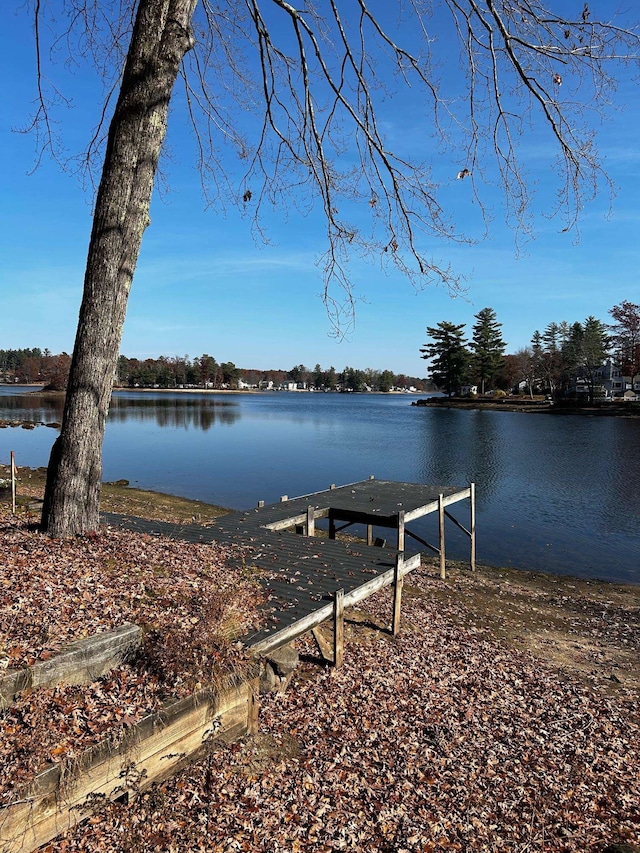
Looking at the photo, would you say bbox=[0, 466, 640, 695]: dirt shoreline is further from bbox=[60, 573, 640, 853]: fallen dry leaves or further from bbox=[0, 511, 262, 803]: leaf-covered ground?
bbox=[0, 511, 262, 803]: leaf-covered ground

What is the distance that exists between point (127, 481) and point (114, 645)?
22294 mm

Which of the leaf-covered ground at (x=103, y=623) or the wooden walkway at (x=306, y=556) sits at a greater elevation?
the leaf-covered ground at (x=103, y=623)

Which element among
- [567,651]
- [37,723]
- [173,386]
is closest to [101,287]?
[37,723]

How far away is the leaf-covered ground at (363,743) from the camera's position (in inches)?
149

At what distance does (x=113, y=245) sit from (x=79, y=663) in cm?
417

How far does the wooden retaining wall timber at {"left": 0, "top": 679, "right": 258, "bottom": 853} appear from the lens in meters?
3.06

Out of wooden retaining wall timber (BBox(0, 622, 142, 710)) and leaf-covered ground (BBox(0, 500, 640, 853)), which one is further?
leaf-covered ground (BBox(0, 500, 640, 853))

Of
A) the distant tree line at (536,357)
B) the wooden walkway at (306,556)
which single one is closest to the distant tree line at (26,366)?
the distant tree line at (536,357)

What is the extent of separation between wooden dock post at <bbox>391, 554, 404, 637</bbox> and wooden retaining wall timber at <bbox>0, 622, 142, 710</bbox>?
163 inches

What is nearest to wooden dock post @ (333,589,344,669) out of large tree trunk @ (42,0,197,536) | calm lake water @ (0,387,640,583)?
large tree trunk @ (42,0,197,536)

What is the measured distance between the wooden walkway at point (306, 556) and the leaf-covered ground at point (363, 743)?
420 mm

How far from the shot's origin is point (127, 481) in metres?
25.1

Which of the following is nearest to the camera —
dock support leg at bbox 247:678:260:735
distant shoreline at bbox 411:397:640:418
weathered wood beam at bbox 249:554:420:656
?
dock support leg at bbox 247:678:260:735

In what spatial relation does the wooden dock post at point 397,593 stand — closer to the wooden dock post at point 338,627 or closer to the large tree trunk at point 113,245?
the wooden dock post at point 338,627
